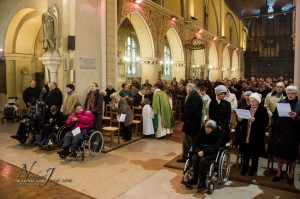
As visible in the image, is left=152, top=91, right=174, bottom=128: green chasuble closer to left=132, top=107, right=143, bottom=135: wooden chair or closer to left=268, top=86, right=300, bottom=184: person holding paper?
left=132, top=107, right=143, bottom=135: wooden chair

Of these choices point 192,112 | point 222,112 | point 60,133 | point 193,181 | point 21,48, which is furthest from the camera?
point 21,48

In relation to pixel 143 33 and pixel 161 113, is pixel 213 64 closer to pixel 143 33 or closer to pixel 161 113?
pixel 143 33

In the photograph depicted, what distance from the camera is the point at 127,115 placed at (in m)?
6.83

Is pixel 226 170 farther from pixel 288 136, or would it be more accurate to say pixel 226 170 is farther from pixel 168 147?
pixel 168 147

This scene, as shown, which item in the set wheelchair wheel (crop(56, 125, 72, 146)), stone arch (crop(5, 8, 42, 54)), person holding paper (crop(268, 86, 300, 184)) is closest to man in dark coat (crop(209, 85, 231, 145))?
person holding paper (crop(268, 86, 300, 184))

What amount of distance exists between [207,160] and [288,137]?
4.59 ft

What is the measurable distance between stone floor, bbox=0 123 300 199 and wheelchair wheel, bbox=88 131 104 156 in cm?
17

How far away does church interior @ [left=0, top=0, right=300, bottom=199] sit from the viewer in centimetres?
423

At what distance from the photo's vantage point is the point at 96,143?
583 centimetres

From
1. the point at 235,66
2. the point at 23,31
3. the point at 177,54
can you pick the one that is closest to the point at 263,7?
the point at 235,66

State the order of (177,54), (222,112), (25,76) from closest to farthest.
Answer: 1. (222,112)
2. (25,76)
3. (177,54)

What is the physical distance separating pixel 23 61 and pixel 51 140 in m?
6.61

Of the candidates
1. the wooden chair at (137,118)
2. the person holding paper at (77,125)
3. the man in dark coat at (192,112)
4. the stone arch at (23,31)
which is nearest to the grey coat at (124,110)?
the wooden chair at (137,118)

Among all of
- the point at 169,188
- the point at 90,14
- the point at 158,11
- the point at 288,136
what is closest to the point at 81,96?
the point at 90,14
